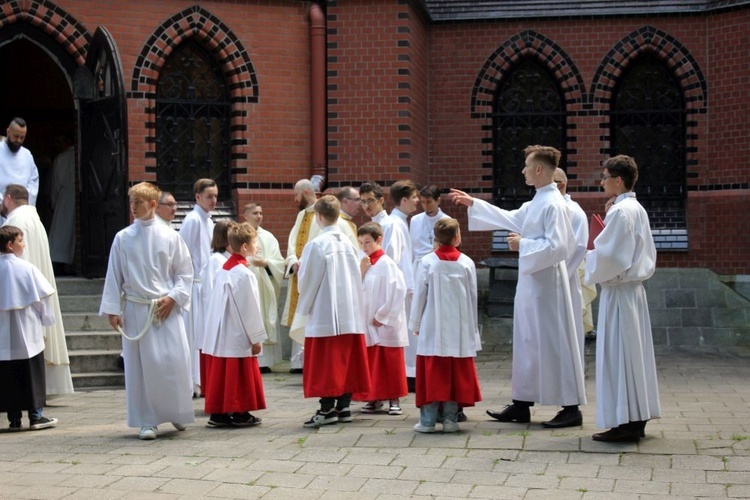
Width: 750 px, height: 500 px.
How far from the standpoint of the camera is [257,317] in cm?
902

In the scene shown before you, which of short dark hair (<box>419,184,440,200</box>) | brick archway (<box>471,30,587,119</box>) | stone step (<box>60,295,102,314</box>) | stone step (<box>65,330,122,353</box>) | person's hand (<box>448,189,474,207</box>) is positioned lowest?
stone step (<box>65,330,122,353</box>)

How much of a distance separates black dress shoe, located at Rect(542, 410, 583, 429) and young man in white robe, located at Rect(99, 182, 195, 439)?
2622mm

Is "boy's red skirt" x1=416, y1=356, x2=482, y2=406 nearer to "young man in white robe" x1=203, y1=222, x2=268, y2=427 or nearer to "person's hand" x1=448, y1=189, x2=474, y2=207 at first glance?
"person's hand" x1=448, y1=189, x2=474, y2=207

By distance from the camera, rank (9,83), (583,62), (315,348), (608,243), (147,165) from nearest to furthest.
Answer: (608,243)
(315,348)
(147,165)
(583,62)
(9,83)

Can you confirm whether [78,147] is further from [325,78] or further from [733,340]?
[733,340]

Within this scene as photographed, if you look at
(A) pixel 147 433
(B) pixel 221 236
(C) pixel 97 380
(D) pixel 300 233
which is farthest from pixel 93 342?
(A) pixel 147 433

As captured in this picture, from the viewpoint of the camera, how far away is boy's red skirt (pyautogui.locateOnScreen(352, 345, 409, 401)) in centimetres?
930

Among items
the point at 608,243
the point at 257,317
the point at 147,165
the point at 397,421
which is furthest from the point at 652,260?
the point at 147,165

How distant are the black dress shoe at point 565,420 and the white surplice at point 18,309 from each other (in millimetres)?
4044

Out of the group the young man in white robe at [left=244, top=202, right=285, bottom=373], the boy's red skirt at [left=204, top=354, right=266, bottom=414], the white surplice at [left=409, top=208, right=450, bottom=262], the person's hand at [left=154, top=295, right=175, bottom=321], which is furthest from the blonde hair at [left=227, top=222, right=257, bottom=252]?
the young man in white robe at [left=244, top=202, right=285, bottom=373]

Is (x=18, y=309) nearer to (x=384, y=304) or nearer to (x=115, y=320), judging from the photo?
(x=115, y=320)

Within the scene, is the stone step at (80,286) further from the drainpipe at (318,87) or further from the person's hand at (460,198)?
the person's hand at (460,198)

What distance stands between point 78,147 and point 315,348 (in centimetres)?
725

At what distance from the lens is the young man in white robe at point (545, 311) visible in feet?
27.5
